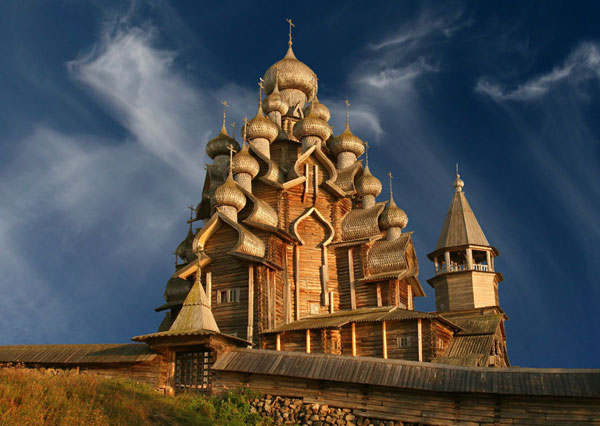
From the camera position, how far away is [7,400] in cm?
941

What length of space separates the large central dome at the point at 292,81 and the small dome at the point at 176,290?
9454mm

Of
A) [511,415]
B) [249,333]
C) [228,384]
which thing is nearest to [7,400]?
[228,384]

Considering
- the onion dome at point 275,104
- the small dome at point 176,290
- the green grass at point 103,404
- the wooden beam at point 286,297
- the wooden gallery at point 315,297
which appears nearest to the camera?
the green grass at point 103,404

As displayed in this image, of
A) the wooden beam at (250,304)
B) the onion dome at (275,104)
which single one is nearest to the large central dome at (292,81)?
the onion dome at (275,104)

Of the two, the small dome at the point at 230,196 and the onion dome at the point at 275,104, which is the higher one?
the onion dome at the point at 275,104

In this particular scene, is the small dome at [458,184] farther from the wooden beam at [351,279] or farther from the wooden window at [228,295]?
the wooden window at [228,295]

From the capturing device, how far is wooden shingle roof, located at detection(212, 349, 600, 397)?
34.8 feet

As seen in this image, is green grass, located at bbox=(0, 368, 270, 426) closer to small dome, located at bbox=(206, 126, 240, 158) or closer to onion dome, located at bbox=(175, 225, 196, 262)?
onion dome, located at bbox=(175, 225, 196, 262)

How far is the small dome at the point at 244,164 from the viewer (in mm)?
22969

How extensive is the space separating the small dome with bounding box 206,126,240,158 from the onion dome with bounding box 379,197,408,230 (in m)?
6.52

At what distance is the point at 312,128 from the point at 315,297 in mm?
6871

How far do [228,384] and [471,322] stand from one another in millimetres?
10842

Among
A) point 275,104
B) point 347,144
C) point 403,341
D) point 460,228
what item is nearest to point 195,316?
point 403,341

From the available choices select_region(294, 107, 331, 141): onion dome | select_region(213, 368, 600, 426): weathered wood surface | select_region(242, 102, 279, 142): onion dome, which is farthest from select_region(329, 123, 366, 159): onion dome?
select_region(213, 368, 600, 426): weathered wood surface
